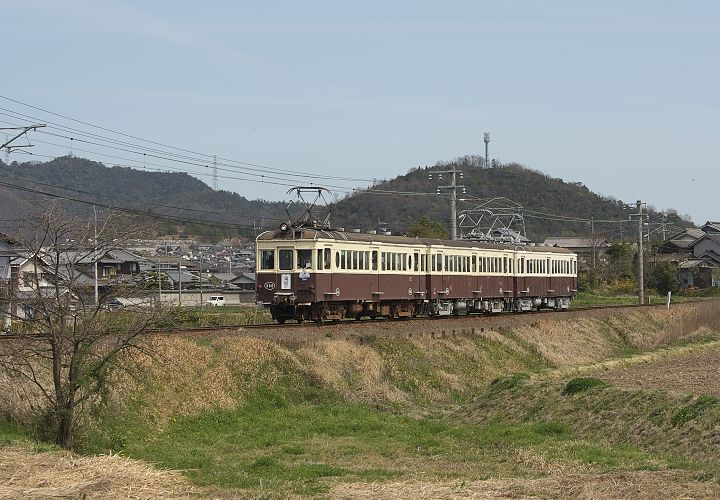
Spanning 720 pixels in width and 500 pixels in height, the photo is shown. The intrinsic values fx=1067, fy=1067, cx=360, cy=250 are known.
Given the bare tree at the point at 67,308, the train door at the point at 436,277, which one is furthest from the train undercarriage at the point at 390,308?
the bare tree at the point at 67,308

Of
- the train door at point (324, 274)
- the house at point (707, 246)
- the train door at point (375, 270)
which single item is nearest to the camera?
the train door at point (324, 274)

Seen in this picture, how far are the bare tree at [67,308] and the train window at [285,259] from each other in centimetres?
1283

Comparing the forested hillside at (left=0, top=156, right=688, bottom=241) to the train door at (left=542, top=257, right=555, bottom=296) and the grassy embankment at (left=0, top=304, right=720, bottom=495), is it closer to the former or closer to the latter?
the train door at (left=542, top=257, right=555, bottom=296)

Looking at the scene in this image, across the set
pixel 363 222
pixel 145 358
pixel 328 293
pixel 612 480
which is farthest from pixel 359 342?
pixel 363 222

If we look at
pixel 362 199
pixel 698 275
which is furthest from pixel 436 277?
pixel 362 199

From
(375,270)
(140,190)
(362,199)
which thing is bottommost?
(375,270)

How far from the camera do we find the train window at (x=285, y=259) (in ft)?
101

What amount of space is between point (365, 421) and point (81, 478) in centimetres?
1010

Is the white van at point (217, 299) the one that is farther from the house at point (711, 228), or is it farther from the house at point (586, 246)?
the house at point (711, 228)

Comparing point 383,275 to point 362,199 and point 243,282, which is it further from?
point 362,199

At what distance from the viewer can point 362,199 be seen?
11562 cm

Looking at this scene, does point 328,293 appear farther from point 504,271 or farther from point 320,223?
point 504,271

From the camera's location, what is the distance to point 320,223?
107ft

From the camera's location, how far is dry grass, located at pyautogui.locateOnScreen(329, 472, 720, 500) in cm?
1215
